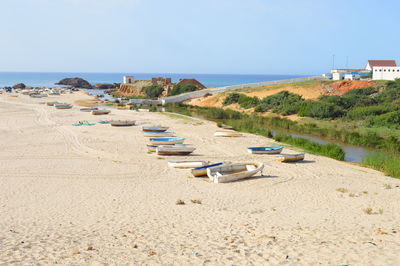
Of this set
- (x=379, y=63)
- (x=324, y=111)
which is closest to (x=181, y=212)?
(x=324, y=111)

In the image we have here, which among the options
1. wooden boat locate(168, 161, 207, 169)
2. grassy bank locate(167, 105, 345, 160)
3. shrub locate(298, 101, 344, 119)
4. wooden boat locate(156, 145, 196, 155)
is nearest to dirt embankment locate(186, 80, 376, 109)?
grassy bank locate(167, 105, 345, 160)

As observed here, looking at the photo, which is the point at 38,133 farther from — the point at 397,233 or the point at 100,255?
the point at 397,233

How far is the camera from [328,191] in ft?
51.6

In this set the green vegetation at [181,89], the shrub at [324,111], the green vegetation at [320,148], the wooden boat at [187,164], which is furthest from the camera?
the green vegetation at [181,89]

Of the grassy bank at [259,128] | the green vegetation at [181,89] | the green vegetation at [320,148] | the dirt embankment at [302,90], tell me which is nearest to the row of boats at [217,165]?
the green vegetation at [320,148]

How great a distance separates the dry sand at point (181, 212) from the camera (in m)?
8.80

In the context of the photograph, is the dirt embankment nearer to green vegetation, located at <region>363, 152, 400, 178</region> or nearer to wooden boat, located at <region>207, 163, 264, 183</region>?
green vegetation, located at <region>363, 152, 400, 178</region>

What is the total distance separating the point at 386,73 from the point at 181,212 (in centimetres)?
5627

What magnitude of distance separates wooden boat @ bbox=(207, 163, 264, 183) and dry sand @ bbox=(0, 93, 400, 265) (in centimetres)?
32

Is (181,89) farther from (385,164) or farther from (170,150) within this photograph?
(385,164)

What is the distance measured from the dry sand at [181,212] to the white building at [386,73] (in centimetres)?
4262

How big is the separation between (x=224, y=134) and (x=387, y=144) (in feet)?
35.2

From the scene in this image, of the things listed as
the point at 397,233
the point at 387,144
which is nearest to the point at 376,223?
the point at 397,233

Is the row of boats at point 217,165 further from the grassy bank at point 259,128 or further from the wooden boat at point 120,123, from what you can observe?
the wooden boat at point 120,123
